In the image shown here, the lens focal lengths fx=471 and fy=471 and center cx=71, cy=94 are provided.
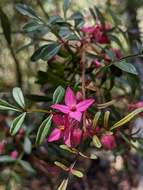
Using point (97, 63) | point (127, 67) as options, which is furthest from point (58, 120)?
point (97, 63)

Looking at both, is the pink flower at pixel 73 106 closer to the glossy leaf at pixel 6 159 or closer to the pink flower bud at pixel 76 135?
the pink flower bud at pixel 76 135

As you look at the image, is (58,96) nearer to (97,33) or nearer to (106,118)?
(106,118)

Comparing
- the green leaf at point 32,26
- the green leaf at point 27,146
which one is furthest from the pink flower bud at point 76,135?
the green leaf at point 27,146

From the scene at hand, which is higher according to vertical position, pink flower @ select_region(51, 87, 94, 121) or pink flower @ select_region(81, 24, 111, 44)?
pink flower @ select_region(81, 24, 111, 44)

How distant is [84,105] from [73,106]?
0.02 m

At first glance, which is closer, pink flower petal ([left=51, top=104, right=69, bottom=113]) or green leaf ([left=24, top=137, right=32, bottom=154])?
pink flower petal ([left=51, top=104, right=69, bottom=113])

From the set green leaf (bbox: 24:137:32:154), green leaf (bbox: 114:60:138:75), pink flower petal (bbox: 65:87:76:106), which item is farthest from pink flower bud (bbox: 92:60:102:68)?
green leaf (bbox: 24:137:32:154)

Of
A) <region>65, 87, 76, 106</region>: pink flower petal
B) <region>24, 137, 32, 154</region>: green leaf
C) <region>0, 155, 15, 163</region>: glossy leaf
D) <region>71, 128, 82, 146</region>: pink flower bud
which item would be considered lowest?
<region>0, 155, 15, 163</region>: glossy leaf

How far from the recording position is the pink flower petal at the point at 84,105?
71cm

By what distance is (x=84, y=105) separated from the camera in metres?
0.72

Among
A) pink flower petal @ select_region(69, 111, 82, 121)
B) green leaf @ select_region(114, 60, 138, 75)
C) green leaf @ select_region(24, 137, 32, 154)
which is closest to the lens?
pink flower petal @ select_region(69, 111, 82, 121)

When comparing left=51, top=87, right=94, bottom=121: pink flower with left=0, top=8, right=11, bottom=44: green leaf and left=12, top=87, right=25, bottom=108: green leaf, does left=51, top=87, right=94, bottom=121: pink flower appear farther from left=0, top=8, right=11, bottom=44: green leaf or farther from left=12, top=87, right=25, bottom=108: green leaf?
left=0, top=8, right=11, bottom=44: green leaf

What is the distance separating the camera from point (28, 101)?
859 mm

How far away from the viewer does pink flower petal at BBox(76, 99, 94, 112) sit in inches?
27.9
